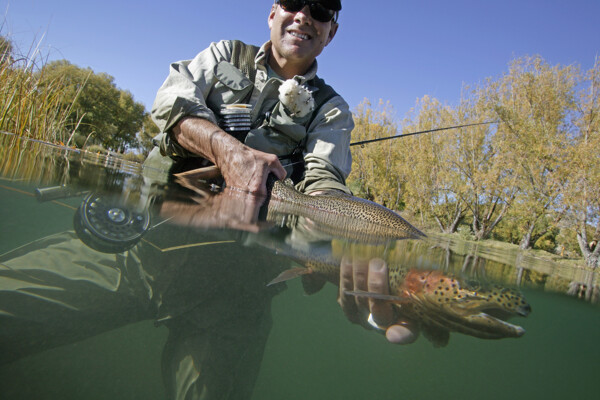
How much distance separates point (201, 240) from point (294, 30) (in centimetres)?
327

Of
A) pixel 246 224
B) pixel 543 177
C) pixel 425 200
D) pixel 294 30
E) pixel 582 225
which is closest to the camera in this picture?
pixel 246 224

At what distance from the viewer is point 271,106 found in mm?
3805

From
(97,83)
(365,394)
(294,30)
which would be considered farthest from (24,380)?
(97,83)

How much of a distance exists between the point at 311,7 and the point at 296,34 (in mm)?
303

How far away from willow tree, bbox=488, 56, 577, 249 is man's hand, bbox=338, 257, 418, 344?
22523mm

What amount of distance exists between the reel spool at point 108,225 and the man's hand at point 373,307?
0.61m

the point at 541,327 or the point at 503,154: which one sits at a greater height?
the point at 503,154

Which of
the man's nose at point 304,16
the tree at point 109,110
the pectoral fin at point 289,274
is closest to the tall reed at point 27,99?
the man's nose at point 304,16

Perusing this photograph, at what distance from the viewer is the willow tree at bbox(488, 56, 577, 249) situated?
1983cm

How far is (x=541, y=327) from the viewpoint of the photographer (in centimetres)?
125

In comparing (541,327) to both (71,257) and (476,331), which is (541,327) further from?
(71,257)

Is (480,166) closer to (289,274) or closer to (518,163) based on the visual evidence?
(518,163)

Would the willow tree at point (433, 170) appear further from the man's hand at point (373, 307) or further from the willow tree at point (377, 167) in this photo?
the man's hand at point (373, 307)

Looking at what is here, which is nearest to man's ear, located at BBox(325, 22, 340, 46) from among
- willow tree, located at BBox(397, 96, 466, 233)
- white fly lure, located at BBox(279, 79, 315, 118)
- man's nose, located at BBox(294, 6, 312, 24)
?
man's nose, located at BBox(294, 6, 312, 24)
